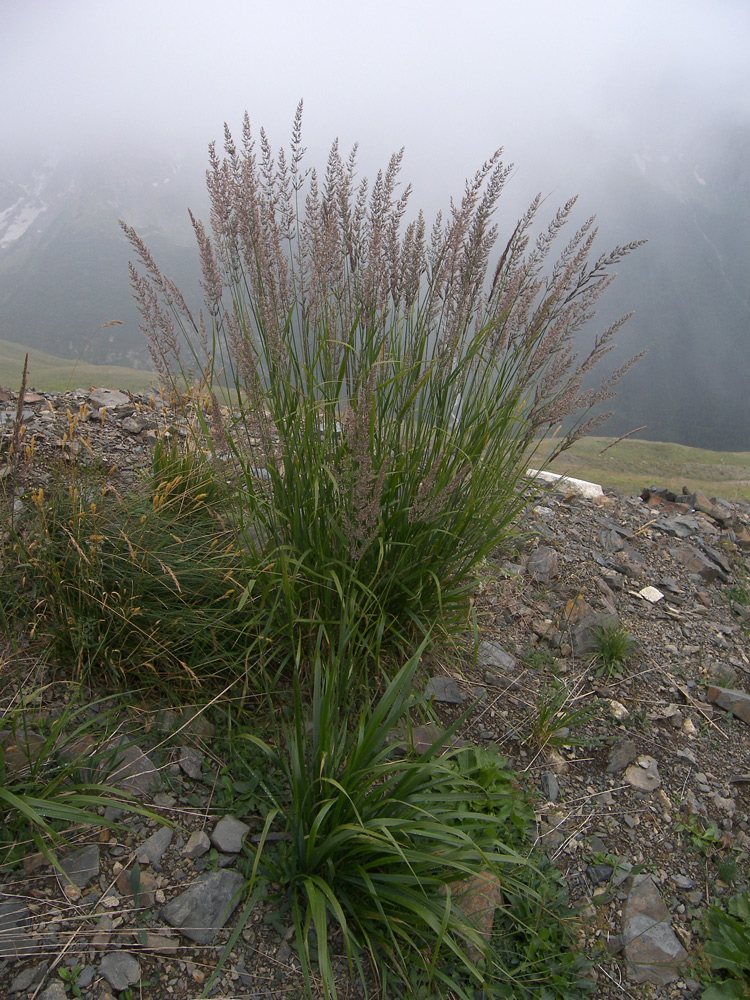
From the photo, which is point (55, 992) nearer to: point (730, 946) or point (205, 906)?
point (205, 906)

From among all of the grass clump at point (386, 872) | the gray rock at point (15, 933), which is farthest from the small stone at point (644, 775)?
the gray rock at point (15, 933)

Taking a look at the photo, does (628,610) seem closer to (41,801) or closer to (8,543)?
(41,801)

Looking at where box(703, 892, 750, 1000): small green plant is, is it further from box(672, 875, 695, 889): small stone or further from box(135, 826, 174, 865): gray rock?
box(135, 826, 174, 865): gray rock

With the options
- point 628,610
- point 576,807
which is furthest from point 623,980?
point 628,610

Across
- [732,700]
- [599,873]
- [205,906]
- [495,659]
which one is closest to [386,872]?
[205,906]

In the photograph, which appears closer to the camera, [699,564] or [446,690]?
[446,690]

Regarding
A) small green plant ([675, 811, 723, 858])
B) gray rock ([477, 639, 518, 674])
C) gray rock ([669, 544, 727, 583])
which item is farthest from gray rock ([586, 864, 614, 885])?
gray rock ([669, 544, 727, 583])

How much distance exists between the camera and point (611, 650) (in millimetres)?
3051

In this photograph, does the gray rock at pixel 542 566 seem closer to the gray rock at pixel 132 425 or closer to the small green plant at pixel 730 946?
the small green plant at pixel 730 946

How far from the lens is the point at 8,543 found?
240 centimetres

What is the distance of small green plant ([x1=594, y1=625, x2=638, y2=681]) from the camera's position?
9.80 feet

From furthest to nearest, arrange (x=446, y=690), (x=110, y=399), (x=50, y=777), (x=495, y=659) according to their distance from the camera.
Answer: (x=110, y=399)
(x=495, y=659)
(x=446, y=690)
(x=50, y=777)

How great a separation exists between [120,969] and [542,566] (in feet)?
10.1

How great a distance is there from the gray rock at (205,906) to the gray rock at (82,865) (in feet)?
0.85
